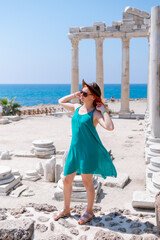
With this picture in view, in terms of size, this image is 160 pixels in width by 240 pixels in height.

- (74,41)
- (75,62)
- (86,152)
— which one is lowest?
(86,152)

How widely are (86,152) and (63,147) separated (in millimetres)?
9077

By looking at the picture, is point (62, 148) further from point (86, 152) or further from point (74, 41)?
point (74, 41)

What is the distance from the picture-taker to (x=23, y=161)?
450 inches

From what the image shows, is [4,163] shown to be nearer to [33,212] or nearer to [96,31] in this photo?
[33,212]

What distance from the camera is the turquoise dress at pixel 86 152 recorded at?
4.71 metres

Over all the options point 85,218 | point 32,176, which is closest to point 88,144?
point 85,218

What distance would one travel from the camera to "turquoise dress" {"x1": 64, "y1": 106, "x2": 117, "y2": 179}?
15.5 feet

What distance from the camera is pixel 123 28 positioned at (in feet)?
79.1

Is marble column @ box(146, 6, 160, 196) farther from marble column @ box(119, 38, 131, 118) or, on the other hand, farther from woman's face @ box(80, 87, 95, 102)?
marble column @ box(119, 38, 131, 118)

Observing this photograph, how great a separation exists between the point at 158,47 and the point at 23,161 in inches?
263

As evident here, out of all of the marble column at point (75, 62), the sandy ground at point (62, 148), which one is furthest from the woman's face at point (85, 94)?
the marble column at point (75, 62)

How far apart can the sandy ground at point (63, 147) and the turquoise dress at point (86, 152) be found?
84.9 inches

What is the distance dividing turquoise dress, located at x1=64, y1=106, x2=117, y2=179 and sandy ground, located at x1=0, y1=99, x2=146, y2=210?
2.16m

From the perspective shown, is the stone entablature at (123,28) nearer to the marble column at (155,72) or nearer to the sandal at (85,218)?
the marble column at (155,72)
